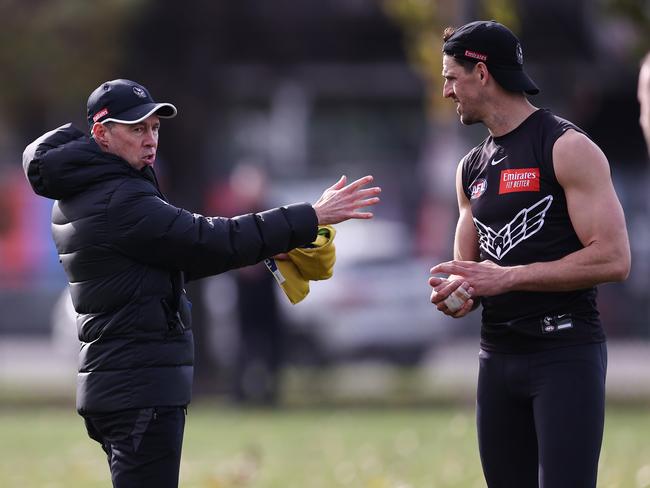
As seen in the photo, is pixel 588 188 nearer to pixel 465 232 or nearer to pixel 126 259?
pixel 465 232

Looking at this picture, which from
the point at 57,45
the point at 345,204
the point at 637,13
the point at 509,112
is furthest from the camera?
the point at 57,45

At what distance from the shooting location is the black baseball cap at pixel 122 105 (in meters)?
5.45

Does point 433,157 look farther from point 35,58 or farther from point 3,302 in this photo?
point 35,58

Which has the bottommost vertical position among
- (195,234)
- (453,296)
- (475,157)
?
(453,296)

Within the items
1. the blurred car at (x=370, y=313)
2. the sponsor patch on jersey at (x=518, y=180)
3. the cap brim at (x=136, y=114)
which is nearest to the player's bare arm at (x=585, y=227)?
the sponsor patch on jersey at (x=518, y=180)

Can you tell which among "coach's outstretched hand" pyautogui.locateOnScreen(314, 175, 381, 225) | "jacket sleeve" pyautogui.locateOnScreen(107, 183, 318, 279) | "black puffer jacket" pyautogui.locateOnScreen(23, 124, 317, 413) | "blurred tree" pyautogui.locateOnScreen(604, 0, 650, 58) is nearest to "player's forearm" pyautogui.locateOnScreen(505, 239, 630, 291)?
"coach's outstretched hand" pyautogui.locateOnScreen(314, 175, 381, 225)

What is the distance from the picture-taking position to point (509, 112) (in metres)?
5.57

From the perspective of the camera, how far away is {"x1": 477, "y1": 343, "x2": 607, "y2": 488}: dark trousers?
5.24m

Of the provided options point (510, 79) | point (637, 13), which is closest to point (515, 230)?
point (510, 79)

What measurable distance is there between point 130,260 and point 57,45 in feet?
38.5

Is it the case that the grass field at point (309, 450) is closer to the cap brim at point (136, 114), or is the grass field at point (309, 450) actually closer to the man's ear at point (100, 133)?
the man's ear at point (100, 133)

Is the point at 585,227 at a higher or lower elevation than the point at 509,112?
lower

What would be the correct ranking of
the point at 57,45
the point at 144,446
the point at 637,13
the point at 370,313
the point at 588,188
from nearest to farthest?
the point at 588,188, the point at 144,446, the point at 637,13, the point at 57,45, the point at 370,313

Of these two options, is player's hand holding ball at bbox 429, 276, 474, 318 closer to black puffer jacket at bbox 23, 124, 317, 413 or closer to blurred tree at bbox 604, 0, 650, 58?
black puffer jacket at bbox 23, 124, 317, 413
